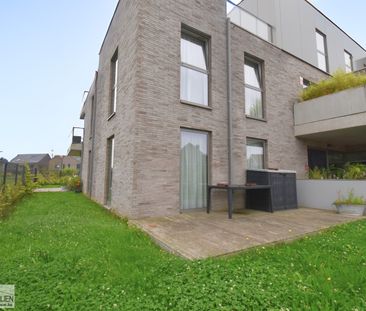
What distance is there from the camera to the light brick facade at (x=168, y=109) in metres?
5.28

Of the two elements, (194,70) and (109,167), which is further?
(109,167)

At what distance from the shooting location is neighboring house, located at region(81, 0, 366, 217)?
5.39 meters

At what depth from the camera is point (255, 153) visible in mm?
7578

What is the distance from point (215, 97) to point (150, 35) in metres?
2.52

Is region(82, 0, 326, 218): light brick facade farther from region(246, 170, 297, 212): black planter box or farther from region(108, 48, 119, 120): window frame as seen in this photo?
region(246, 170, 297, 212): black planter box

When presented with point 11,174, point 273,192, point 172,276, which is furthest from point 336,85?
point 11,174

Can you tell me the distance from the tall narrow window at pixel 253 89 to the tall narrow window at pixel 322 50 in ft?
16.5

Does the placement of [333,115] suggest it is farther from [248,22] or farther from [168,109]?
[168,109]

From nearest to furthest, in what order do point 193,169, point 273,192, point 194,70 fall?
1. point 193,169
2. point 273,192
3. point 194,70

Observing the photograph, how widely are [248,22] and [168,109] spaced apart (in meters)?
5.40

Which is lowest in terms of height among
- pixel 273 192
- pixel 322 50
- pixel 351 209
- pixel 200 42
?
pixel 351 209

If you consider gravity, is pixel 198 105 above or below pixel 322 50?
below

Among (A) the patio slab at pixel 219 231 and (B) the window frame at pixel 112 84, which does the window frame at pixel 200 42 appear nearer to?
(B) the window frame at pixel 112 84

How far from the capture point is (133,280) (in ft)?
7.36
